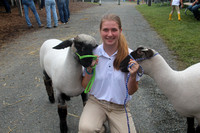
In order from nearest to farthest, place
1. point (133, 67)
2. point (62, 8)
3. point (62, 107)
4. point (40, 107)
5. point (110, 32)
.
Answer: point (133, 67) → point (110, 32) → point (62, 107) → point (40, 107) → point (62, 8)

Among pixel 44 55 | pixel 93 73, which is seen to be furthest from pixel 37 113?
pixel 93 73

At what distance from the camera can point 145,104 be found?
2.93 m

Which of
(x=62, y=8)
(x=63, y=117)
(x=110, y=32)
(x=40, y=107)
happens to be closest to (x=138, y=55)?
(x=110, y=32)

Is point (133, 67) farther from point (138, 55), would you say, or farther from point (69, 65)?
point (69, 65)

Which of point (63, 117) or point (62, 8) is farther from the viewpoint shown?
point (62, 8)

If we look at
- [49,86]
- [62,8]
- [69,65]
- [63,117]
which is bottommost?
[63,117]

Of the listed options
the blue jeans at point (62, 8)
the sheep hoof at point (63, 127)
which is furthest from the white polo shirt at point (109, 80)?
the blue jeans at point (62, 8)

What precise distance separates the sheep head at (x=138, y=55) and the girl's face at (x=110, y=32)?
0.88 ft

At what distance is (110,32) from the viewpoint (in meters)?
1.85

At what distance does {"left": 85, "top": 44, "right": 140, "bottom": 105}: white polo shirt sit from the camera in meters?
1.97

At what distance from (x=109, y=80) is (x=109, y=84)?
2.1 inches

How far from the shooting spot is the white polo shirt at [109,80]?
6.45ft

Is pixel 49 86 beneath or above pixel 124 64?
beneath

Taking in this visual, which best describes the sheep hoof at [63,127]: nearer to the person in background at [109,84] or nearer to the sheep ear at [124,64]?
the person in background at [109,84]
